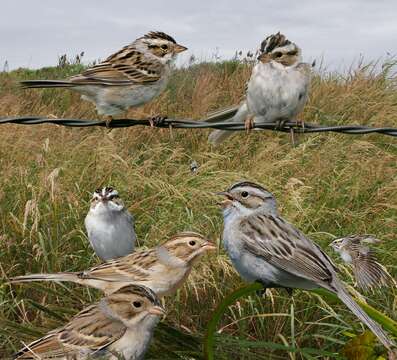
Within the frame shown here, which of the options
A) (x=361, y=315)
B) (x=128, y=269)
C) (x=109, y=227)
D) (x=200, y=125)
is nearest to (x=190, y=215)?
(x=109, y=227)

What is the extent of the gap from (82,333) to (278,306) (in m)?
2.47

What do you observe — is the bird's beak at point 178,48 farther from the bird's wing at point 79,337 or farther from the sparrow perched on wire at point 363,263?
the bird's wing at point 79,337

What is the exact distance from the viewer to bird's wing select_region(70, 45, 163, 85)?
14.6 ft

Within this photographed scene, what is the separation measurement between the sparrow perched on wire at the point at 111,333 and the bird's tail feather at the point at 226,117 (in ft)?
5.81

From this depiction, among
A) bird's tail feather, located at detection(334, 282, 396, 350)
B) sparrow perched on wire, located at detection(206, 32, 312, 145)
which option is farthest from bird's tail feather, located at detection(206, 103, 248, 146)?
bird's tail feather, located at detection(334, 282, 396, 350)

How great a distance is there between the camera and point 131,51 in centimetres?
514

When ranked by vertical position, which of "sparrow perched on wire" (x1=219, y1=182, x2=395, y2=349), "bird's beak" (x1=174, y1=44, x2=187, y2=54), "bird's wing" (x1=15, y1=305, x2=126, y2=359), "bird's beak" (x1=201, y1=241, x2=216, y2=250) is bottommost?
"bird's wing" (x1=15, y1=305, x2=126, y2=359)

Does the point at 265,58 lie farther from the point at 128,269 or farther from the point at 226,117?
the point at 128,269

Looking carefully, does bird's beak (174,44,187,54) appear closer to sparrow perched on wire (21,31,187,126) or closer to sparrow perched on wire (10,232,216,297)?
sparrow perched on wire (21,31,187,126)

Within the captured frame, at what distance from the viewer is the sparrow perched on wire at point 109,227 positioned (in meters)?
5.20

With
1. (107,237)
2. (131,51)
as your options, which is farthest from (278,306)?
(131,51)

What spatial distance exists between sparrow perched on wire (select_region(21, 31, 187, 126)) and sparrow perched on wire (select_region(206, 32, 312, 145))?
1.38 ft

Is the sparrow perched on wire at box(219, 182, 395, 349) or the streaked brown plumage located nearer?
the sparrow perched on wire at box(219, 182, 395, 349)

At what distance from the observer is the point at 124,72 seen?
4.70m
